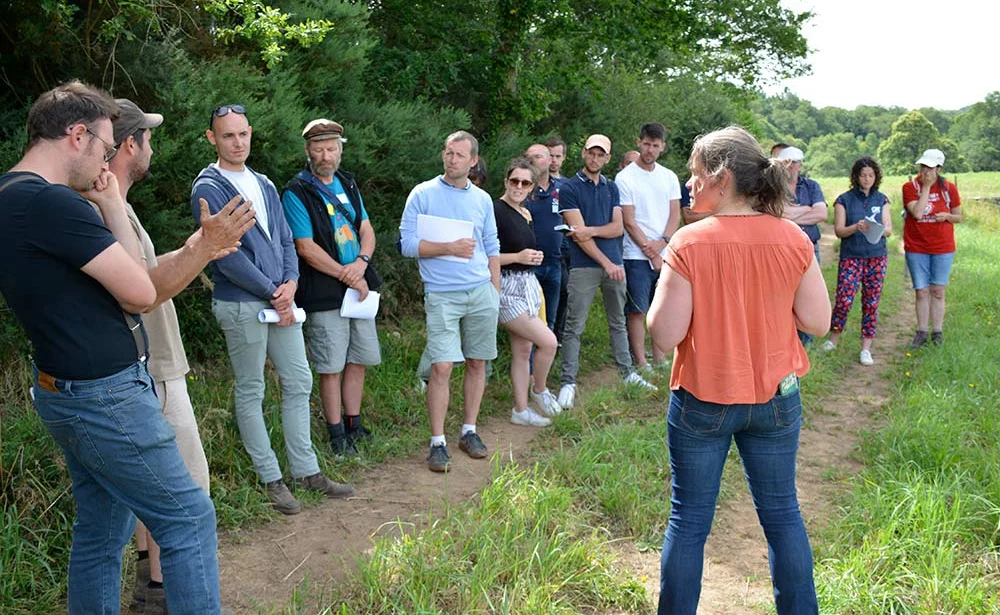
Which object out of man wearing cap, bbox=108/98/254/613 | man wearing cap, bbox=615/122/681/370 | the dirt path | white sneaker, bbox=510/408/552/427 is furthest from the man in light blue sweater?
man wearing cap, bbox=615/122/681/370

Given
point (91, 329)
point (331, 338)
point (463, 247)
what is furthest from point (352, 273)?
point (91, 329)

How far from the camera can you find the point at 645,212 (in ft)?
24.3

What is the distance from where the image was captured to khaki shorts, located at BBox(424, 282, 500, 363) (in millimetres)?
5465

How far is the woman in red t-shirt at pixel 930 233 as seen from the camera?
852 cm

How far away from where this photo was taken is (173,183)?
5867 mm

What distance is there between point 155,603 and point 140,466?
1200 mm

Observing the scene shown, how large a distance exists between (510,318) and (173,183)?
103 inches

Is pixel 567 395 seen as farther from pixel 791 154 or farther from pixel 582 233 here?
pixel 791 154

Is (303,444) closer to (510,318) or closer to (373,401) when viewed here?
(373,401)

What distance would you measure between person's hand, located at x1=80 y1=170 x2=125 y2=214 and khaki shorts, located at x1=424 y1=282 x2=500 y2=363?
2.64 m

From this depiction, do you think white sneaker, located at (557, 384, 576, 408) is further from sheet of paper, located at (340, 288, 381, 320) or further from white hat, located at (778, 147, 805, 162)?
white hat, located at (778, 147, 805, 162)

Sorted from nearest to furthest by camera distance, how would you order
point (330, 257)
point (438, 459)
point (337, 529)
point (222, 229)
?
point (222, 229), point (337, 529), point (330, 257), point (438, 459)

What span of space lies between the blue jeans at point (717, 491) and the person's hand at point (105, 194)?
2261mm

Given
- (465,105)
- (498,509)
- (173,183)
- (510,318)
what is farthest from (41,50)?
(465,105)
